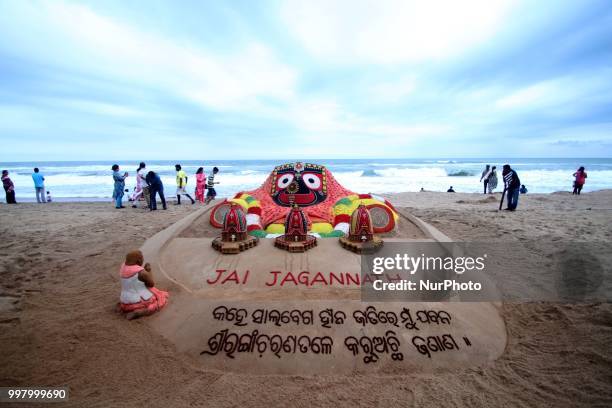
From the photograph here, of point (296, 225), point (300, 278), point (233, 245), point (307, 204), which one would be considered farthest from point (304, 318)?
point (307, 204)

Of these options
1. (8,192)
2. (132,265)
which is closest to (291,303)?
(132,265)

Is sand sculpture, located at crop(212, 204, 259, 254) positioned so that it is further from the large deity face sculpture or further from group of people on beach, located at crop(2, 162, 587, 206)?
group of people on beach, located at crop(2, 162, 587, 206)

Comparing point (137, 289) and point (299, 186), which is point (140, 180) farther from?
point (137, 289)

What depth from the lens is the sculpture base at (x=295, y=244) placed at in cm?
412

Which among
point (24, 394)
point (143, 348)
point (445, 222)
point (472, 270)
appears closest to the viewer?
point (24, 394)

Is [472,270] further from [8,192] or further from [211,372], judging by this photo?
[8,192]

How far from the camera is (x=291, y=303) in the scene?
10.7ft

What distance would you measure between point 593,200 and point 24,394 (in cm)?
1652

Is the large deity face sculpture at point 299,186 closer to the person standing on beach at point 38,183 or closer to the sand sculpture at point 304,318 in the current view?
the sand sculpture at point 304,318

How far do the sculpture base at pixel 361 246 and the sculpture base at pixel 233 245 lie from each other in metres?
1.38

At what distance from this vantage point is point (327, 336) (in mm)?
2906

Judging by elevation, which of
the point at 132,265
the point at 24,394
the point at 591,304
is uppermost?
the point at 132,265

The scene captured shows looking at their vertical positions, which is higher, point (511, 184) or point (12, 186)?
point (511, 184)

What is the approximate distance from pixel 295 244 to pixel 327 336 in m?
1.51
